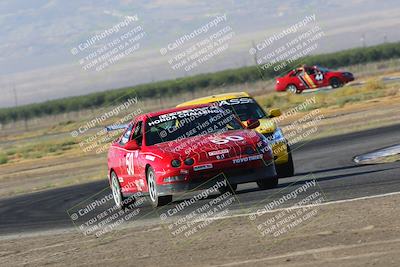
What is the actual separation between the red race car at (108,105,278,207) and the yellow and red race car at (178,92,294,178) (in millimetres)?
835

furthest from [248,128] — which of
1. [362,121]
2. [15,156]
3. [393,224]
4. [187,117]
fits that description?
[15,156]

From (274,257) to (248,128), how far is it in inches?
237

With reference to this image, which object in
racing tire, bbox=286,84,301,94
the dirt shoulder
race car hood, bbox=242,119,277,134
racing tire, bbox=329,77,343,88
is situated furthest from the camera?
racing tire, bbox=329,77,343,88

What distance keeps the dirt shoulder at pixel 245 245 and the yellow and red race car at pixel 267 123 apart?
14.3 ft

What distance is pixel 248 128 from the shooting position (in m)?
14.2

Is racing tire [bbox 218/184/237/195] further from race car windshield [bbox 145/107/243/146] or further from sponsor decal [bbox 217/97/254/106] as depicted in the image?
sponsor decal [bbox 217/97/254/106]

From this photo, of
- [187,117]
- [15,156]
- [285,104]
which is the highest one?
[187,117]

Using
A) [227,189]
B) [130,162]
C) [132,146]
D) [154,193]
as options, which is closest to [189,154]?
[154,193]

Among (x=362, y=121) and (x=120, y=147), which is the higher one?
(x=120, y=147)

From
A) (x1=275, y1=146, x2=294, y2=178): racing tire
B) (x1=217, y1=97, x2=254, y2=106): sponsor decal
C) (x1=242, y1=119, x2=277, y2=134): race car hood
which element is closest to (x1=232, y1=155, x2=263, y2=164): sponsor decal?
(x1=242, y1=119, x2=277, y2=134): race car hood

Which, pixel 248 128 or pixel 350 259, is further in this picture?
pixel 248 128

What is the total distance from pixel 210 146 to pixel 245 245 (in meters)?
4.10

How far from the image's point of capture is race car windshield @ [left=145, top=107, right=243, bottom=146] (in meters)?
13.9

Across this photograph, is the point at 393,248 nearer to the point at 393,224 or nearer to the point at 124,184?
the point at 393,224
